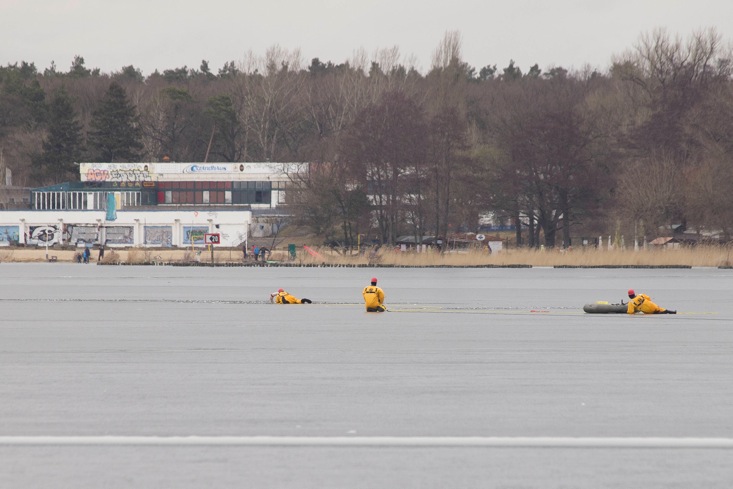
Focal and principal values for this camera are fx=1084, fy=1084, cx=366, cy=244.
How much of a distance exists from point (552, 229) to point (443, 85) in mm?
32169

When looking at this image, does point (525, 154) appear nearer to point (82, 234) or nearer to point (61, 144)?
point (82, 234)

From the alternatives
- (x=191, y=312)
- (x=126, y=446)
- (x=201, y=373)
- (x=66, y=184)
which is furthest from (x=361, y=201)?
(x=126, y=446)

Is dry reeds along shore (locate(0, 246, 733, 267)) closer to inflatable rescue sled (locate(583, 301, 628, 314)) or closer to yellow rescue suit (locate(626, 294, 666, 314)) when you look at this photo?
inflatable rescue sled (locate(583, 301, 628, 314))

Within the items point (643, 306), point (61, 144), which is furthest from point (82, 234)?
point (643, 306)

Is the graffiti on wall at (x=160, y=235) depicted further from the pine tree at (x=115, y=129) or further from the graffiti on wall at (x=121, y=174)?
the pine tree at (x=115, y=129)

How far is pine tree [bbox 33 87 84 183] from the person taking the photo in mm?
120312

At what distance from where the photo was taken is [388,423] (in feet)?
40.5

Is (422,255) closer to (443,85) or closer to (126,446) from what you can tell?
(443,85)

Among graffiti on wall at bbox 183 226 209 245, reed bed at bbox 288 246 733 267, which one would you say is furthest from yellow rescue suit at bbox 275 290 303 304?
graffiti on wall at bbox 183 226 209 245

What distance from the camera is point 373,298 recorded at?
3094cm

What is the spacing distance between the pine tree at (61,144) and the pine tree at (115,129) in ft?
7.04

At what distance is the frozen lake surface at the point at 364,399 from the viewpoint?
1020 cm

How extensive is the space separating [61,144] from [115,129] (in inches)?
271

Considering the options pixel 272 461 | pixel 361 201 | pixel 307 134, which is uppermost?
pixel 307 134
